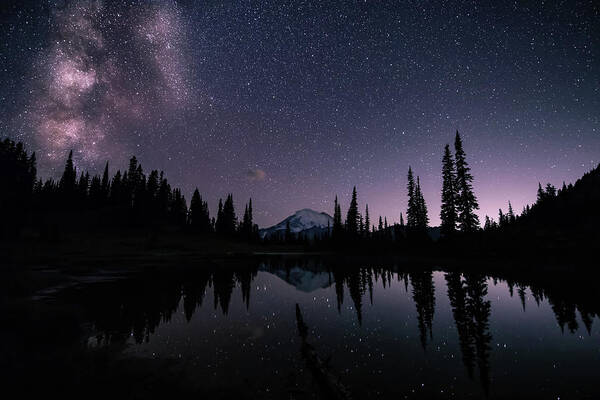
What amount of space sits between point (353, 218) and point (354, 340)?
269 ft

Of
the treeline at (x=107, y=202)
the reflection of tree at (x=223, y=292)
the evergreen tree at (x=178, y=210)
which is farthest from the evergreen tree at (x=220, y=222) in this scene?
the reflection of tree at (x=223, y=292)

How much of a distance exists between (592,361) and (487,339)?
9.60 feet

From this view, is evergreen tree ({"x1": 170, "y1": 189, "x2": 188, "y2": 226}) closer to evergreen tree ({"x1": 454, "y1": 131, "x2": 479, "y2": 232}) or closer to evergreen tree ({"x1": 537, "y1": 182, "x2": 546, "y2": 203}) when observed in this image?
evergreen tree ({"x1": 454, "y1": 131, "x2": 479, "y2": 232})

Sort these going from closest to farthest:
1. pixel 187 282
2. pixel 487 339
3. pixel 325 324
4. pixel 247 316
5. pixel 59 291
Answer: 1. pixel 487 339
2. pixel 325 324
3. pixel 247 316
4. pixel 59 291
5. pixel 187 282

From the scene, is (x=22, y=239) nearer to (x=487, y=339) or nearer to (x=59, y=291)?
(x=59, y=291)

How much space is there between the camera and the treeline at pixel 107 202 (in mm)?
69438

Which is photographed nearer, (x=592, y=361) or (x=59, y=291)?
(x=592, y=361)

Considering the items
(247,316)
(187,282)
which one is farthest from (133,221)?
(247,316)

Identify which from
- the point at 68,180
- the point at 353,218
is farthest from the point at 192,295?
the point at 68,180

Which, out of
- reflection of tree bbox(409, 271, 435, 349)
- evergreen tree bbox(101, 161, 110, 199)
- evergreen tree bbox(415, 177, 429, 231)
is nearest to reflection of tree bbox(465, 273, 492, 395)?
reflection of tree bbox(409, 271, 435, 349)

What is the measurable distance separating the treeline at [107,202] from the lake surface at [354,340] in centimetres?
6963

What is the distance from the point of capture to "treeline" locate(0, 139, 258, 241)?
69438 mm

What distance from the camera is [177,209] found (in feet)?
341

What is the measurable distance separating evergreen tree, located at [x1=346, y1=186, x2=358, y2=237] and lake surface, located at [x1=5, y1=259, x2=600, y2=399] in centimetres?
6873
